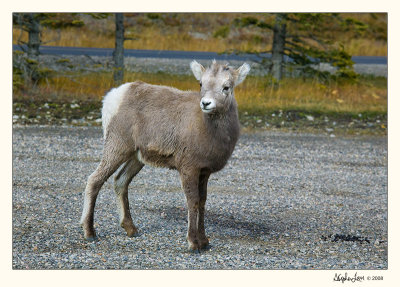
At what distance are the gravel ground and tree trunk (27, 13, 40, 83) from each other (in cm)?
398

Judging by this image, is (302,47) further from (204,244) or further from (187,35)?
(204,244)

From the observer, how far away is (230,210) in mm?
9758

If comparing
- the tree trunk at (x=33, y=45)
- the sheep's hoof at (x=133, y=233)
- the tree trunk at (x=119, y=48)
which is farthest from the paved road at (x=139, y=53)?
the sheep's hoof at (x=133, y=233)

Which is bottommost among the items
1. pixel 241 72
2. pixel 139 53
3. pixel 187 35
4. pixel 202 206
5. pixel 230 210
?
pixel 230 210

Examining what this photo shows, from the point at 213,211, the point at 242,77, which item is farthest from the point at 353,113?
the point at 242,77

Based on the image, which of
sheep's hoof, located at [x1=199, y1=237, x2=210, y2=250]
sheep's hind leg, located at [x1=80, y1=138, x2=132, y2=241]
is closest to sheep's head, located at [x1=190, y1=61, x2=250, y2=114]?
sheep's hind leg, located at [x1=80, y1=138, x2=132, y2=241]

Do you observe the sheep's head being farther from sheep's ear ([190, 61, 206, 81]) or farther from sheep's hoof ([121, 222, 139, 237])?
sheep's hoof ([121, 222, 139, 237])

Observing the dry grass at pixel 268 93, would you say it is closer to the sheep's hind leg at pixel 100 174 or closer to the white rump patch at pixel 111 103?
the white rump patch at pixel 111 103

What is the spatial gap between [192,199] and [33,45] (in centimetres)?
1396

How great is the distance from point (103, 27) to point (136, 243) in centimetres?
2064

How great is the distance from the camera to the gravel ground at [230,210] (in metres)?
7.45

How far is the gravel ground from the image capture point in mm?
7453

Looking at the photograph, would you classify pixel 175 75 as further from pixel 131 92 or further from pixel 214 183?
pixel 131 92

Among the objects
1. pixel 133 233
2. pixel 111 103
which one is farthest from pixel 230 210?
pixel 111 103
